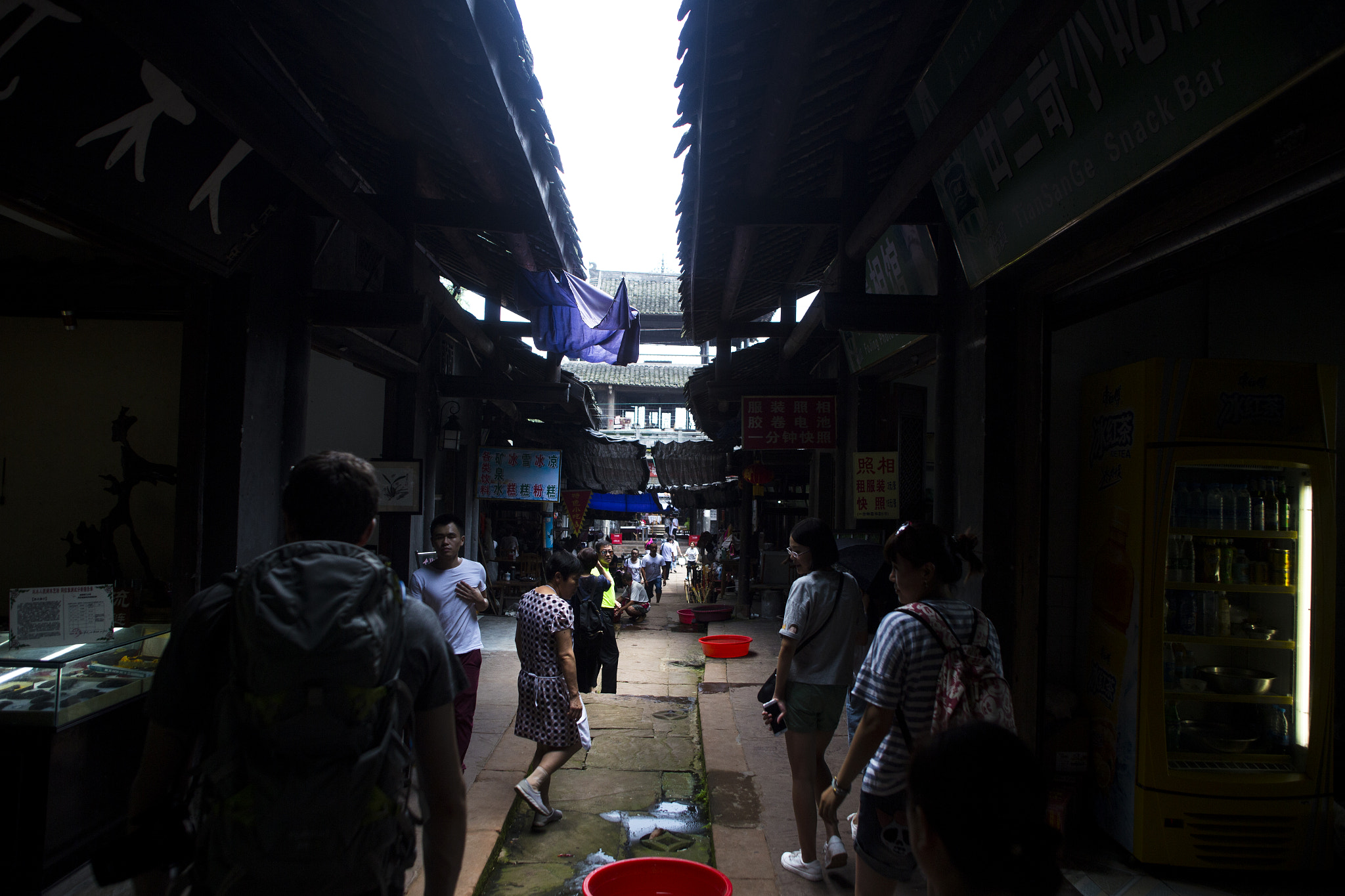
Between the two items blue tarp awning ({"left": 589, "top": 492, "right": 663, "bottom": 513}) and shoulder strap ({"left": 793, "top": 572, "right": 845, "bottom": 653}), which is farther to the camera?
blue tarp awning ({"left": 589, "top": 492, "right": 663, "bottom": 513})

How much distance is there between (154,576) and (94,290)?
1.90 metres

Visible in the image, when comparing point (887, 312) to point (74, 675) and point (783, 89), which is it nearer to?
point (783, 89)

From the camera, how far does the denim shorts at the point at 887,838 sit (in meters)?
2.54

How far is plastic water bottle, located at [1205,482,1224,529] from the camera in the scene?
3.85 meters

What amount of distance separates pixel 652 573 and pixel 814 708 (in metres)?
13.2

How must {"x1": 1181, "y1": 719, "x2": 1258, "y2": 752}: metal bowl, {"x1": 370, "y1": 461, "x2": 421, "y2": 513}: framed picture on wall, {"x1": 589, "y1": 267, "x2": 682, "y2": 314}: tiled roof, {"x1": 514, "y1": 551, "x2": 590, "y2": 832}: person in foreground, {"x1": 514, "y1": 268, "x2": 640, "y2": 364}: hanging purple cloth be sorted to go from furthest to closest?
1. {"x1": 589, "y1": 267, "x2": 682, "y2": 314}: tiled roof
2. {"x1": 514, "y1": 268, "x2": 640, "y2": 364}: hanging purple cloth
3. {"x1": 370, "y1": 461, "x2": 421, "y2": 513}: framed picture on wall
4. {"x1": 514, "y1": 551, "x2": 590, "y2": 832}: person in foreground
5. {"x1": 1181, "y1": 719, "x2": 1258, "y2": 752}: metal bowl

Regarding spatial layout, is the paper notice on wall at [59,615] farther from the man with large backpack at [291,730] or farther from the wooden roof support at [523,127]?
the wooden roof support at [523,127]

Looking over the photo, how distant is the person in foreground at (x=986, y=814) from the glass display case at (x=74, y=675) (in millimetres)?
3651

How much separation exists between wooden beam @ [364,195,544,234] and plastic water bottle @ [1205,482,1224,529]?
4.33m

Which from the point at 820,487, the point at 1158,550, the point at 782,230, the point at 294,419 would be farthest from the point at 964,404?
the point at 820,487

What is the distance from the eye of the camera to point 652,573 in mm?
16750

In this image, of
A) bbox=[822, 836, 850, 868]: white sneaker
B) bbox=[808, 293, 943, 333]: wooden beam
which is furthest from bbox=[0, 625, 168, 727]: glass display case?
bbox=[808, 293, 943, 333]: wooden beam

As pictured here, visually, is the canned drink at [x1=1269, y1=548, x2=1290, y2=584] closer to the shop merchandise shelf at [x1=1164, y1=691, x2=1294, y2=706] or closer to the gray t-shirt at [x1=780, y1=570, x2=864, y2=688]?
the shop merchandise shelf at [x1=1164, y1=691, x2=1294, y2=706]

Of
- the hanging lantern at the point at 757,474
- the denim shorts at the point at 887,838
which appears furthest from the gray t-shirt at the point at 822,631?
the hanging lantern at the point at 757,474
